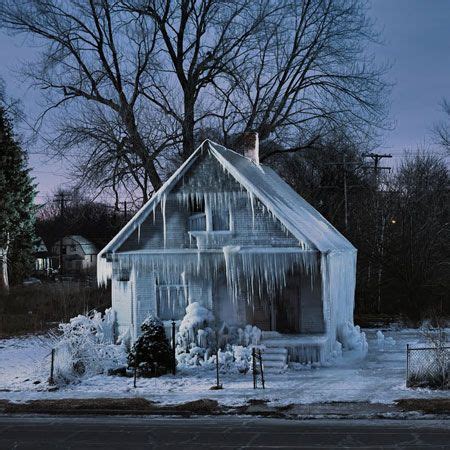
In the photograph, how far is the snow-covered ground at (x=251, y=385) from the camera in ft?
53.5

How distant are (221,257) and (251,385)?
4823mm

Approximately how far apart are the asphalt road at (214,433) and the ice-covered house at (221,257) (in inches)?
294

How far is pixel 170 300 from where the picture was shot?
22.5 m

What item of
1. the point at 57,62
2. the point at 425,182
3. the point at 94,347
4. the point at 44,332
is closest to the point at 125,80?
the point at 57,62

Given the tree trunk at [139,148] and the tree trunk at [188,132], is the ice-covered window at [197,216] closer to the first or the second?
the tree trunk at [139,148]

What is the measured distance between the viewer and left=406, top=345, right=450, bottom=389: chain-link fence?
55.7ft

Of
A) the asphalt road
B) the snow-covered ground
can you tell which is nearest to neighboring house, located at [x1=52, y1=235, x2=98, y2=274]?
the snow-covered ground

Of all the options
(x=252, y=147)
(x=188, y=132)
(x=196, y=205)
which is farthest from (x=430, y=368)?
(x=188, y=132)

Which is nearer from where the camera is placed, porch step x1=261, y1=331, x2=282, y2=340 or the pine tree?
porch step x1=261, y1=331, x2=282, y2=340

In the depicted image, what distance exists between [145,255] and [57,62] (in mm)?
16007

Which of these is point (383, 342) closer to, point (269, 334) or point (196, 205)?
point (269, 334)

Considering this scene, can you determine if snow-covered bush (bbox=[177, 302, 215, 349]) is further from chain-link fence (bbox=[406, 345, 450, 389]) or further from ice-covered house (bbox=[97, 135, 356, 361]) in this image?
chain-link fence (bbox=[406, 345, 450, 389])

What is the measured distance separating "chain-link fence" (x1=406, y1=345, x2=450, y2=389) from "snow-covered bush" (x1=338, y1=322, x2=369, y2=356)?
5371 millimetres

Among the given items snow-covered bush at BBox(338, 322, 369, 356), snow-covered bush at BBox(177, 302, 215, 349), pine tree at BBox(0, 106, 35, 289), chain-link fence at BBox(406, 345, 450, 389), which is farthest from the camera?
pine tree at BBox(0, 106, 35, 289)
